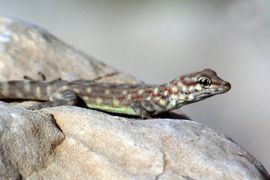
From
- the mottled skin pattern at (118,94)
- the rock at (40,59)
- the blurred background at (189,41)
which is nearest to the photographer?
the mottled skin pattern at (118,94)

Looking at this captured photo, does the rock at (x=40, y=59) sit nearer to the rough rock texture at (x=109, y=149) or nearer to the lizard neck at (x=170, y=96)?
the lizard neck at (x=170, y=96)

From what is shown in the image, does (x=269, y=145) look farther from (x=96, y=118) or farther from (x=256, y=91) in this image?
(x=96, y=118)

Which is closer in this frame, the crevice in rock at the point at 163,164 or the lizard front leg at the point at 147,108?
the crevice in rock at the point at 163,164

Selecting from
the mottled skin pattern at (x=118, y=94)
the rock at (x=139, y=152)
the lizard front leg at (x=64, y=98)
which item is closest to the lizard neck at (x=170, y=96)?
the mottled skin pattern at (x=118, y=94)

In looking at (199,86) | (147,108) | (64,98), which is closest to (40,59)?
(64,98)

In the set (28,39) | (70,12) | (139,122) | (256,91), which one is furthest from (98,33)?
(139,122)
